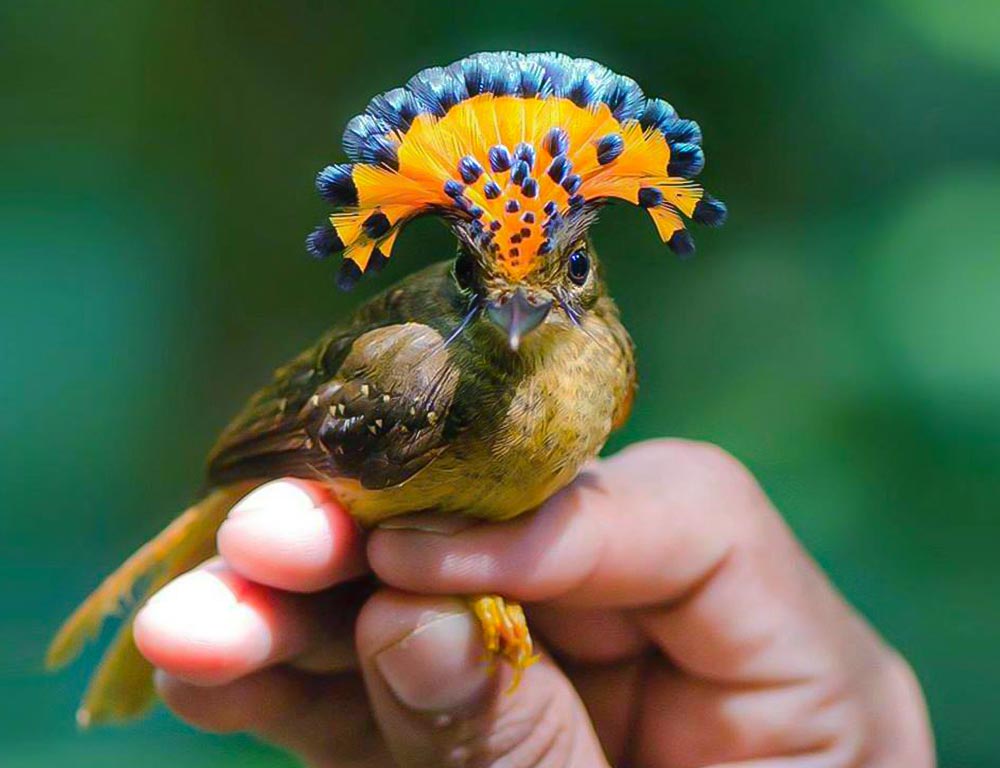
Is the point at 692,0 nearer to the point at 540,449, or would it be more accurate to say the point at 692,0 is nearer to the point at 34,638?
the point at 540,449

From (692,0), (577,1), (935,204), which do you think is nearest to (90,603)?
(577,1)

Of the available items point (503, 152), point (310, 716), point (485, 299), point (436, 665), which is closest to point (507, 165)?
point (503, 152)

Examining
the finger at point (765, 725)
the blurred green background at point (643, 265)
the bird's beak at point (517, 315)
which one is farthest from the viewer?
the blurred green background at point (643, 265)

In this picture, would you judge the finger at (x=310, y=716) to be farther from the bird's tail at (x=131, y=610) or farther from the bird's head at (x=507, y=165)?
the bird's head at (x=507, y=165)

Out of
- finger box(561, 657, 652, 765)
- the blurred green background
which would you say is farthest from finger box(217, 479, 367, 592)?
the blurred green background

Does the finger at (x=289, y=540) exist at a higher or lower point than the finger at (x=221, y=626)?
higher

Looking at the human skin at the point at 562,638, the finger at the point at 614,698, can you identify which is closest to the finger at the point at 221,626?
the human skin at the point at 562,638

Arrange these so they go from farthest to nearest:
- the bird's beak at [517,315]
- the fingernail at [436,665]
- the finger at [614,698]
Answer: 1. the finger at [614,698]
2. the fingernail at [436,665]
3. the bird's beak at [517,315]
